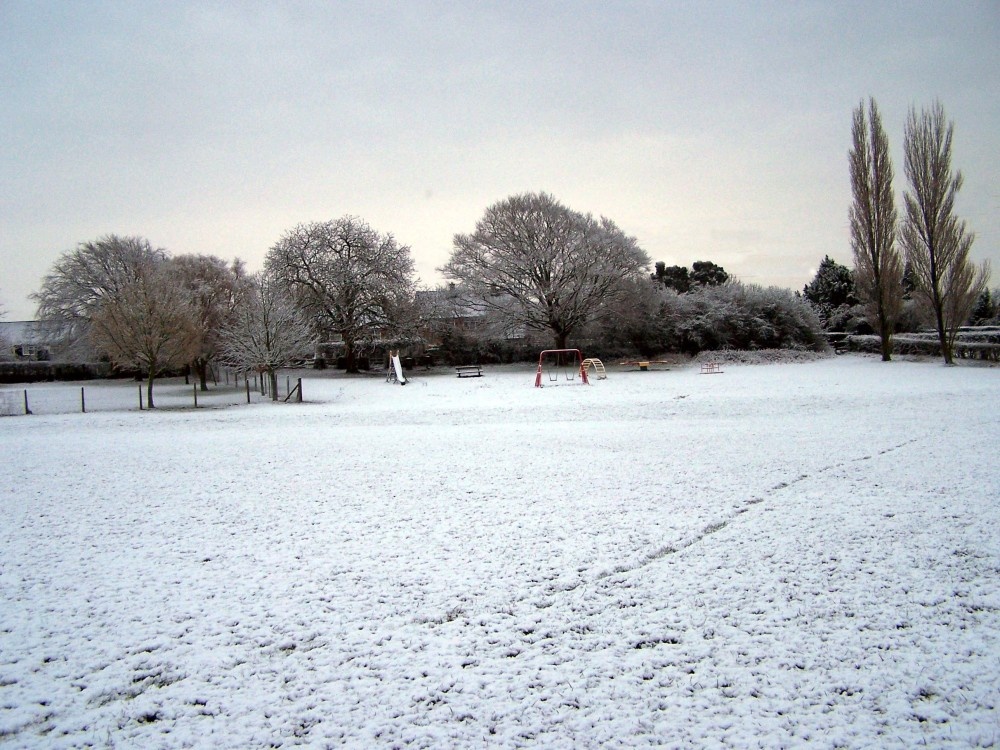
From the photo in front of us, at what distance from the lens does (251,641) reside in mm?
3383

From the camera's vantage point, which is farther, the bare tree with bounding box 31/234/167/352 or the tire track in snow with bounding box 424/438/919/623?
the bare tree with bounding box 31/234/167/352

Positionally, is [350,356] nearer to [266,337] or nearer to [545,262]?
[545,262]

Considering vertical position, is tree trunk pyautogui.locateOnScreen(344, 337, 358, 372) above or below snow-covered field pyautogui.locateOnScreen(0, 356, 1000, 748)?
above

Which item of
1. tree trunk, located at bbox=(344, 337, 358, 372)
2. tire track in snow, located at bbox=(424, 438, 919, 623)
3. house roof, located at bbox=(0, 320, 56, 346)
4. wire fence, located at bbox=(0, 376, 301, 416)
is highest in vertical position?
house roof, located at bbox=(0, 320, 56, 346)

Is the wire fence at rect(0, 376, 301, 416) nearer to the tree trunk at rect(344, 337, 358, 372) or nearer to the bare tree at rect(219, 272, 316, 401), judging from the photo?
the bare tree at rect(219, 272, 316, 401)

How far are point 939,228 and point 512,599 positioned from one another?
95.4ft

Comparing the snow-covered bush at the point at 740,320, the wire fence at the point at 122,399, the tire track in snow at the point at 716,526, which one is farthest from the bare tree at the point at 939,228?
the wire fence at the point at 122,399

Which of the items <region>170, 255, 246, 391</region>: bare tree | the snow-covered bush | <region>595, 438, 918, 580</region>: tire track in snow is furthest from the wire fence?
the snow-covered bush

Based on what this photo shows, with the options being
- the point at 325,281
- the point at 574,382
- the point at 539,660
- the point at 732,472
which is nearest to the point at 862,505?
the point at 732,472

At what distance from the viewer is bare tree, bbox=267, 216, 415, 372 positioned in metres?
31.9

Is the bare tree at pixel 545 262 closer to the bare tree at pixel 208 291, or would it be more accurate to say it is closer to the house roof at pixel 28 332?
the bare tree at pixel 208 291

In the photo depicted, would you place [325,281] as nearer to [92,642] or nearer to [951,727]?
[92,642]

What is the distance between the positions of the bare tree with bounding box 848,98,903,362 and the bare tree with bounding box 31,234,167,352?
35513 millimetres

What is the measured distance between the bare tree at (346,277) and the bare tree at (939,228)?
2458cm
